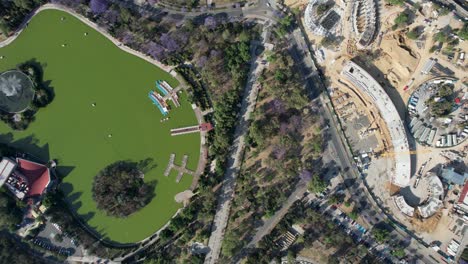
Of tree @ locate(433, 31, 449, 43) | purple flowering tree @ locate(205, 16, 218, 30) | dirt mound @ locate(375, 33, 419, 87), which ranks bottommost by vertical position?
purple flowering tree @ locate(205, 16, 218, 30)

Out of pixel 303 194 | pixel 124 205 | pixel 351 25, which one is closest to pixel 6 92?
pixel 124 205

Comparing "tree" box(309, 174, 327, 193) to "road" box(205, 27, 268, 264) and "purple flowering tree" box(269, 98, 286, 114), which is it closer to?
"purple flowering tree" box(269, 98, 286, 114)

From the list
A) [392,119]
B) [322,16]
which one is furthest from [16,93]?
[392,119]

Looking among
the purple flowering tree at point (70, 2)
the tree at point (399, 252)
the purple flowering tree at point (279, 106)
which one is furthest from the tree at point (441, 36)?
the purple flowering tree at point (70, 2)

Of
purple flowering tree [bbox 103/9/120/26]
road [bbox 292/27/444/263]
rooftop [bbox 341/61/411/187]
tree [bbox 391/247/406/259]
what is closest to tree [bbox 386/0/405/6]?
rooftop [bbox 341/61/411/187]

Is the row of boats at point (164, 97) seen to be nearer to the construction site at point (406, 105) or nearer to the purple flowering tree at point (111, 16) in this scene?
the purple flowering tree at point (111, 16)

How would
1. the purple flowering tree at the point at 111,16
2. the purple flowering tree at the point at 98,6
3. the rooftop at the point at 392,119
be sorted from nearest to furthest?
the rooftop at the point at 392,119 < the purple flowering tree at the point at 98,6 < the purple flowering tree at the point at 111,16

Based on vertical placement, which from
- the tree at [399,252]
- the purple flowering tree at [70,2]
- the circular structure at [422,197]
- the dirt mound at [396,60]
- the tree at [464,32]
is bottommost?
the tree at [399,252]
